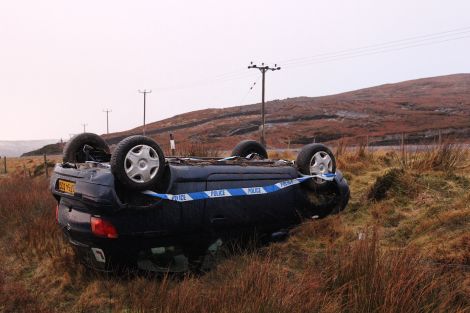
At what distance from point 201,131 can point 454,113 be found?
1452 inches

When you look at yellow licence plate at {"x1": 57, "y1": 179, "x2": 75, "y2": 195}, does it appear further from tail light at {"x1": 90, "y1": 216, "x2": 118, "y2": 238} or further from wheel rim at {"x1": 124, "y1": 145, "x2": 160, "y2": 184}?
wheel rim at {"x1": 124, "y1": 145, "x2": 160, "y2": 184}

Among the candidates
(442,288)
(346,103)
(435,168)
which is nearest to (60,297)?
(442,288)

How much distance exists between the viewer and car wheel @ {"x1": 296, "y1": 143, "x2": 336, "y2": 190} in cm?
→ 493

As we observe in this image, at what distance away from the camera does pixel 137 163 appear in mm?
3793

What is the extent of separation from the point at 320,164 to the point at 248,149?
126 cm

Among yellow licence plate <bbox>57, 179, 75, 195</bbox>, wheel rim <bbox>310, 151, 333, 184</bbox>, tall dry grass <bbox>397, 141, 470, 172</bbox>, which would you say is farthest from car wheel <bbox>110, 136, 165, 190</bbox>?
tall dry grass <bbox>397, 141, 470, 172</bbox>

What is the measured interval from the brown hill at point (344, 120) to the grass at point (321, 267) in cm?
3605

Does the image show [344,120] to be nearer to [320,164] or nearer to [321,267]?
[320,164]

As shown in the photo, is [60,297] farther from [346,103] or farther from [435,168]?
[346,103]

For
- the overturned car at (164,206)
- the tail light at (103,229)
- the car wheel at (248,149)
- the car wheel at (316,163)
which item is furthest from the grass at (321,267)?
the car wheel at (248,149)

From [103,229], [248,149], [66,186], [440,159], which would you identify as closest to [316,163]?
[248,149]

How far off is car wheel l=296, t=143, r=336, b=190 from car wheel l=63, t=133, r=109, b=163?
91.0 inches

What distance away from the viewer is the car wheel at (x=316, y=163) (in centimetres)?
493

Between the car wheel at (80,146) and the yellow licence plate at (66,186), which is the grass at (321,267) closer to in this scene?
the yellow licence plate at (66,186)
